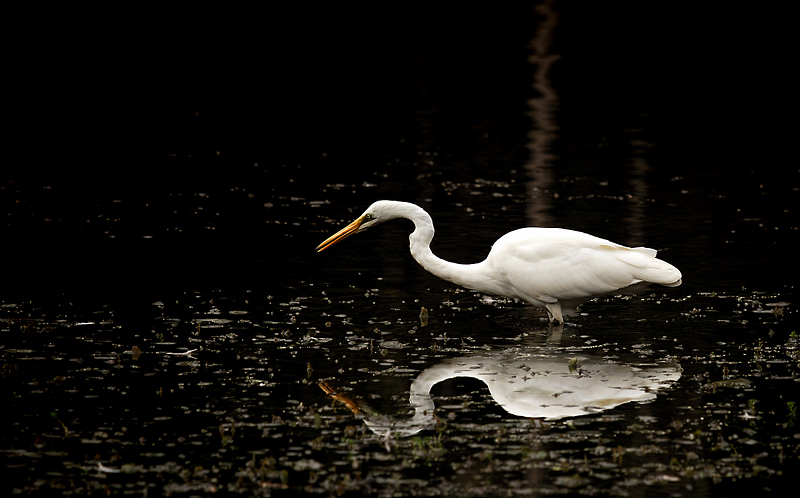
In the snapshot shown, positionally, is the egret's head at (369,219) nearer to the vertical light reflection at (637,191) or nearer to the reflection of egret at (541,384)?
the reflection of egret at (541,384)

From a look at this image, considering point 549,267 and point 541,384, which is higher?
point 549,267

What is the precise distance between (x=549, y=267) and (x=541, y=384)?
1.92 m

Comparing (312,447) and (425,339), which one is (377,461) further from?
(425,339)

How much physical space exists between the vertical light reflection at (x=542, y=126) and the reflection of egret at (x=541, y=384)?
564 cm

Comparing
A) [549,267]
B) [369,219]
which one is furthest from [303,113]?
[549,267]

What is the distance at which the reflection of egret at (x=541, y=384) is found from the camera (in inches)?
318

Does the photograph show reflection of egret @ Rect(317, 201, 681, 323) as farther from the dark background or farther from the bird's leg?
the dark background

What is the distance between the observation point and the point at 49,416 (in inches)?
310

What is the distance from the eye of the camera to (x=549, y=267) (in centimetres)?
1047

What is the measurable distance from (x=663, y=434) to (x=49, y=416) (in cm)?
407

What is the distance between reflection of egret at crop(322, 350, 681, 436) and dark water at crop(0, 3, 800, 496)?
29 millimetres

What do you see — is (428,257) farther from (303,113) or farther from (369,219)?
(303,113)

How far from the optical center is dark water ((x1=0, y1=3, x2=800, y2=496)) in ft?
23.6

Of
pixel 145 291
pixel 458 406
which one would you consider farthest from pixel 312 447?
pixel 145 291
